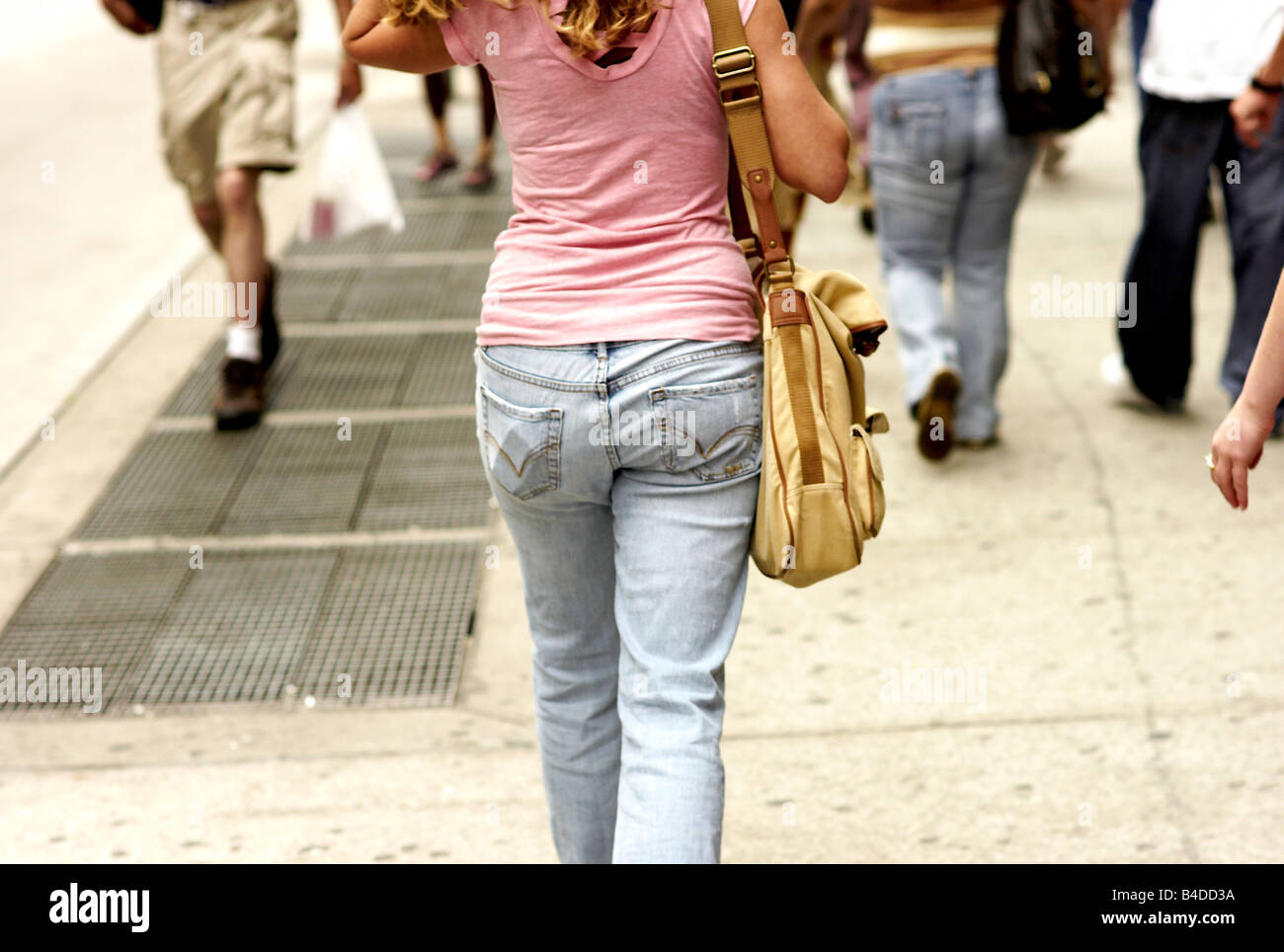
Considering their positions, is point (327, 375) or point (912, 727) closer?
point (912, 727)

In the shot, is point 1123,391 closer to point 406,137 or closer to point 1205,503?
point 1205,503

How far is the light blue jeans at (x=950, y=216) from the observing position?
4832 mm

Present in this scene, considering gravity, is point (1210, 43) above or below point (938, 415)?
above

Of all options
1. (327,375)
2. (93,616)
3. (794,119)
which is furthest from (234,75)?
(794,119)

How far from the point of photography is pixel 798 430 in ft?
7.30

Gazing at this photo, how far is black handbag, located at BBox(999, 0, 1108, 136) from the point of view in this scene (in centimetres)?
461

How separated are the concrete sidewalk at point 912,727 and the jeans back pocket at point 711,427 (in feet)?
4.06

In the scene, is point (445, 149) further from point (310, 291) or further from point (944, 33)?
point (944, 33)

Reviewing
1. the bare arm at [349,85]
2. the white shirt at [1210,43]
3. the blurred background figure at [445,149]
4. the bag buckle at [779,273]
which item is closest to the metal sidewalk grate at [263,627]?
the bare arm at [349,85]

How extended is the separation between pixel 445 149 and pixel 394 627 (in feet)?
18.6

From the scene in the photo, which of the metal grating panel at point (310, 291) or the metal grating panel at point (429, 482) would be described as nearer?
the metal grating panel at point (429, 482)

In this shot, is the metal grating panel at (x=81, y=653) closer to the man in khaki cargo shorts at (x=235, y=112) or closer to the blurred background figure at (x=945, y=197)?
the man in khaki cargo shorts at (x=235, y=112)

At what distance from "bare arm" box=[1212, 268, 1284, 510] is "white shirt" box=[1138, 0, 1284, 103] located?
2857mm

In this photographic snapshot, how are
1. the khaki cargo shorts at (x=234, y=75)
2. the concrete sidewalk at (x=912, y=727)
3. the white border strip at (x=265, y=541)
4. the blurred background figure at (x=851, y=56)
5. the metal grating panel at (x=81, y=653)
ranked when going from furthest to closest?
the khaki cargo shorts at (x=234, y=75) < the blurred background figure at (x=851, y=56) < the white border strip at (x=265, y=541) < the metal grating panel at (x=81, y=653) < the concrete sidewalk at (x=912, y=727)
